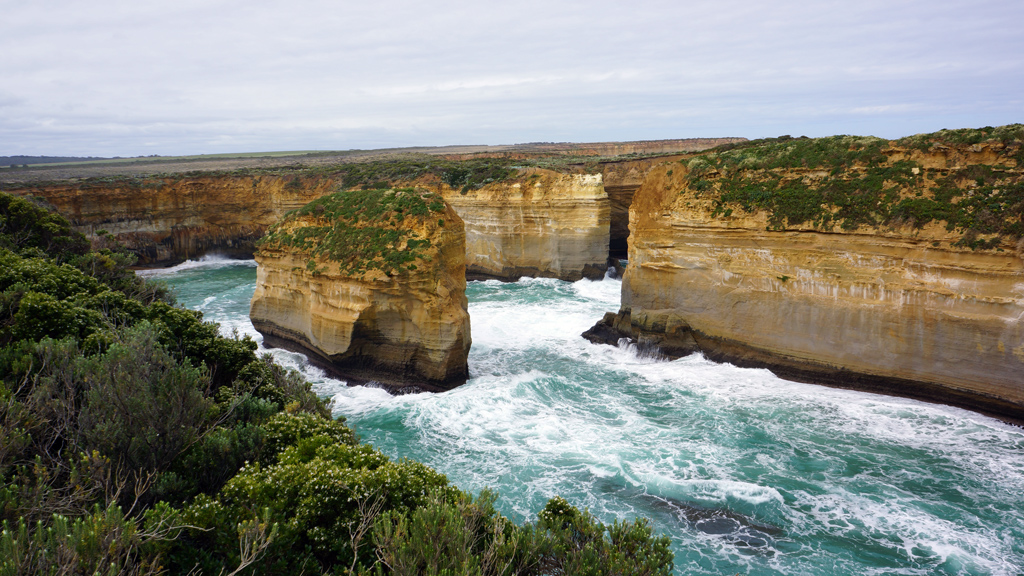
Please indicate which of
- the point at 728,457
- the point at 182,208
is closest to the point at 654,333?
the point at 728,457

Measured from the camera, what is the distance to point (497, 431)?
14555mm

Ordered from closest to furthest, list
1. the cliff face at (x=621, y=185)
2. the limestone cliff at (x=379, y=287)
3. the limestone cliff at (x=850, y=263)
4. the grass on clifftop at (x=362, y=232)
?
the limestone cliff at (x=850, y=263) → the limestone cliff at (x=379, y=287) → the grass on clifftop at (x=362, y=232) → the cliff face at (x=621, y=185)

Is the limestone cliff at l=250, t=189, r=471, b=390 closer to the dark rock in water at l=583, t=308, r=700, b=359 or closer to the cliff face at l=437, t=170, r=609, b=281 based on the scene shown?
the dark rock in water at l=583, t=308, r=700, b=359

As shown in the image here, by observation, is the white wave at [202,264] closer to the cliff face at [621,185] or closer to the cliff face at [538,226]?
the cliff face at [538,226]

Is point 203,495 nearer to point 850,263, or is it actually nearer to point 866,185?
point 850,263

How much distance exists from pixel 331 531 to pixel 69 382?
3.56m

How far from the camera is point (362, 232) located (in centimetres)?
1775

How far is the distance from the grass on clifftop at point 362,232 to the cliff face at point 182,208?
79.4 ft

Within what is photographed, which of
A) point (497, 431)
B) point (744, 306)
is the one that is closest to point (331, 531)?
point (497, 431)

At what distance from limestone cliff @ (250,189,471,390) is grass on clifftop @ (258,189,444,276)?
0.03m

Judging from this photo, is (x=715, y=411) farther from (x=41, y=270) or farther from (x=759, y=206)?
(x=41, y=270)

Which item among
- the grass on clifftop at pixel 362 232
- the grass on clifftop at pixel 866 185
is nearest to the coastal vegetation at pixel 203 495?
the grass on clifftop at pixel 362 232

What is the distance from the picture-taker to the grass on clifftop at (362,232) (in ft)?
54.6

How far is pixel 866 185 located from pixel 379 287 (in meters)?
14.4
